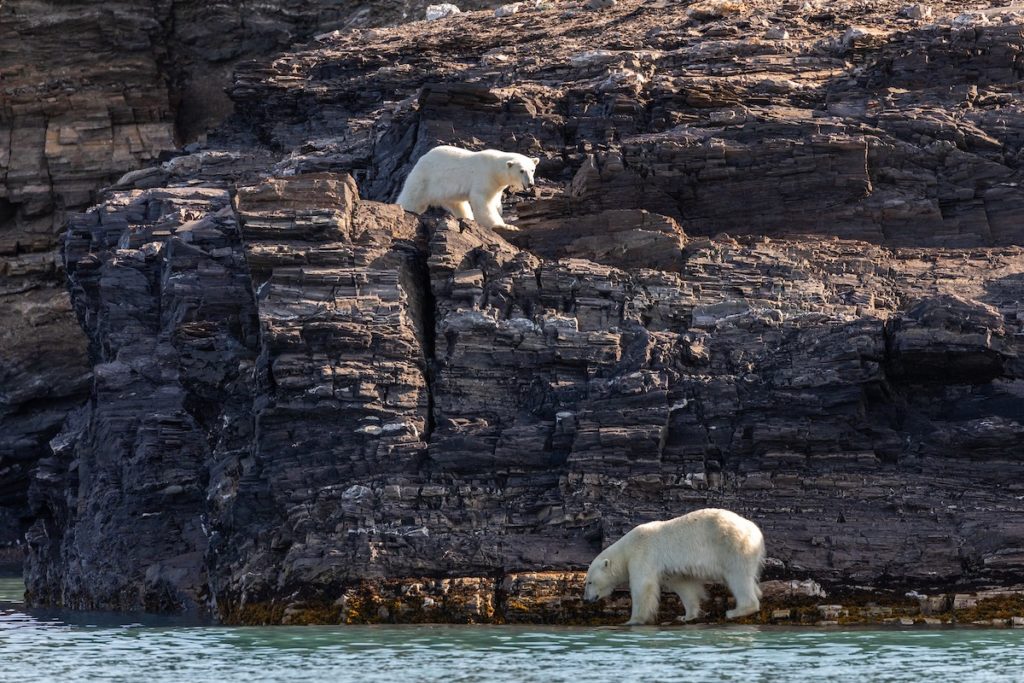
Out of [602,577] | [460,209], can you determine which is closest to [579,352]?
[602,577]

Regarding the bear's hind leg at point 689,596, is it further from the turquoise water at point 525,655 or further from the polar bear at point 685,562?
the turquoise water at point 525,655

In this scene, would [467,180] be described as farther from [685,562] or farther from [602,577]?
[685,562]

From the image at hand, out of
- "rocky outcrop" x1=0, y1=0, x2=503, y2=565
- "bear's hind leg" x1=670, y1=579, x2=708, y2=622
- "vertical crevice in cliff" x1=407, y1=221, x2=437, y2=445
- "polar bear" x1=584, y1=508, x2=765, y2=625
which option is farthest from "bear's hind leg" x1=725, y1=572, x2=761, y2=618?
"rocky outcrop" x1=0, y1=0, x2=503, y2=565

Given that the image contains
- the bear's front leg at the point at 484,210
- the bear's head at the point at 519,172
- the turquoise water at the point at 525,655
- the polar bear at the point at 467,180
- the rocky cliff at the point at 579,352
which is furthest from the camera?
the bear's front leg at the point at 484,210

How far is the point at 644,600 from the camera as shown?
19.4 meters

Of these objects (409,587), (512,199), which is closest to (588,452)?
(409,587)

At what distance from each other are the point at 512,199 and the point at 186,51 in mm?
27885

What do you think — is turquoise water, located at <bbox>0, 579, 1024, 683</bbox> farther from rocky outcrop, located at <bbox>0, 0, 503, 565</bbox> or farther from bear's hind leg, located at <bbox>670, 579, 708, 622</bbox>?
rocky outcrop, located at <bbox>0, 0, 503, 565</bbox>

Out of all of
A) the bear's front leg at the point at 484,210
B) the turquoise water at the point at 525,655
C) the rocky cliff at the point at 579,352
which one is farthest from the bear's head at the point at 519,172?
the turquoise water at the point at 525,655

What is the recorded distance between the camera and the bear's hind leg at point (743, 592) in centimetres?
1903

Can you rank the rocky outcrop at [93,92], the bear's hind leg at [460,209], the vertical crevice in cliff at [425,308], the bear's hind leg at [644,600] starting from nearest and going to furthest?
the bear's hind leg at [644,600]
the vertical crevice in cliff at [425,308]
the bear's hind leg at [460,209]
the rocky outcrop at [93,92]

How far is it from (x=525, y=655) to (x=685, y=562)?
262 centimetres

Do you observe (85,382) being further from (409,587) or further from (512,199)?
(409,587)

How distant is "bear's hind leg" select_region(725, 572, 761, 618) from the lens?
1903 cm
